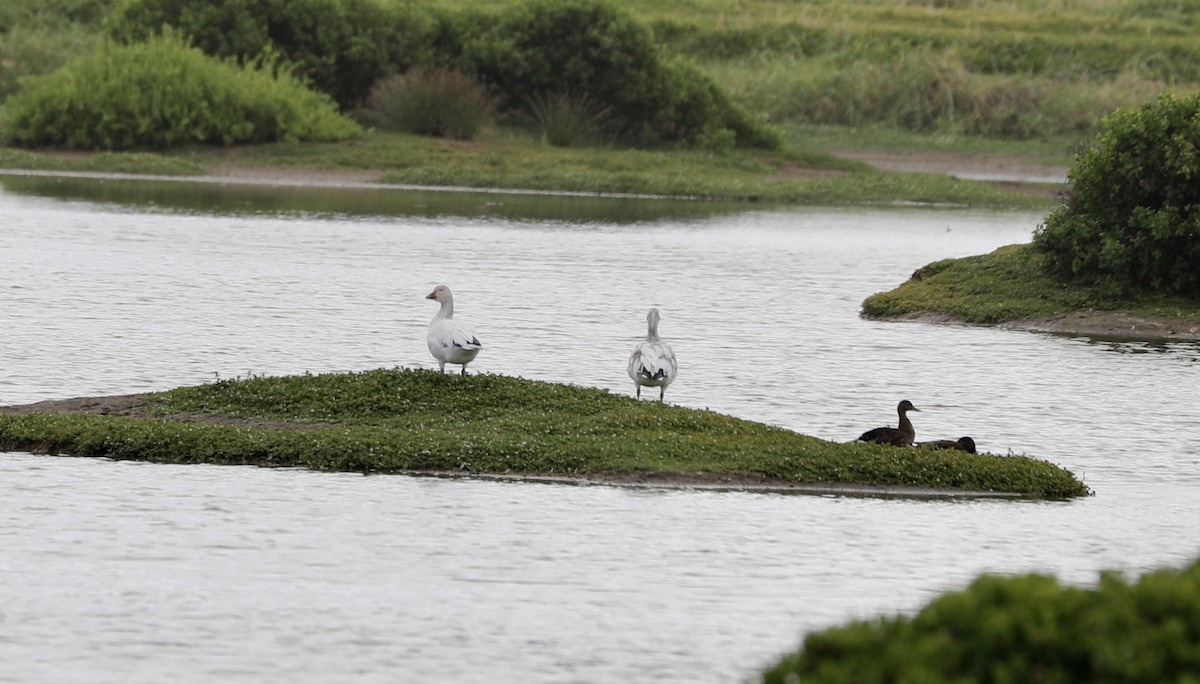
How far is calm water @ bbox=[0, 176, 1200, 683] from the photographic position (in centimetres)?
1003

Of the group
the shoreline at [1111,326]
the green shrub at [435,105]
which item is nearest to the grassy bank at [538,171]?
the green shrub at [435,105]

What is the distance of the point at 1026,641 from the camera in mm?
6449

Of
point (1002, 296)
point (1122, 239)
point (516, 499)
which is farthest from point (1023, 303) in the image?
point (516, 499)

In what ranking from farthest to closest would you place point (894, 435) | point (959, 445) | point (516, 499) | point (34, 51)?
point (34, 51) → point (894, 435) → point (959, 445) → point (516, 499)

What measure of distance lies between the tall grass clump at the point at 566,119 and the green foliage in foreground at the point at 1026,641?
136 ft

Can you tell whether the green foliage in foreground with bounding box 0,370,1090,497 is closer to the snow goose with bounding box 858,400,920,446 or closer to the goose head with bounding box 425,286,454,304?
the snow goose with bounding box 858,400,920,446

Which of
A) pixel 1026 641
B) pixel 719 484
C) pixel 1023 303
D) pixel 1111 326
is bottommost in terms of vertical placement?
pixel 719 484

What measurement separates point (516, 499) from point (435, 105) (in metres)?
34.9

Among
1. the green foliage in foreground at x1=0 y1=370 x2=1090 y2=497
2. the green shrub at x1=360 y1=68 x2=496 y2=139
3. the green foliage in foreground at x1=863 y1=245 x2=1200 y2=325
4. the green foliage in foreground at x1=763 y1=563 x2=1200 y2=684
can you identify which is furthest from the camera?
the green shrub at x1=360 y1=68 x2=496 y2=139

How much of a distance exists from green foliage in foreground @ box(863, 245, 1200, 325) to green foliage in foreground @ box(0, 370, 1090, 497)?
10366 mm

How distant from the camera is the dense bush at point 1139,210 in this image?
24047 mm

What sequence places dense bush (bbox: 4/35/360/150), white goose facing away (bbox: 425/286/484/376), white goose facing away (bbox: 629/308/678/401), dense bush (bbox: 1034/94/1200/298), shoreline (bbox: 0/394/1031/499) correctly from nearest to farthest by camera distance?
1. shoreline (bbox: 0/394/1031/499)
2. white goose facing away (bbox: 425/286/484/376)
3. white goose facing away (bbox: 629/308/678/401)
4. dense bush (bbox: 1034/94/1200/298)
5. dense bush (bbox: 4/35/360/150)

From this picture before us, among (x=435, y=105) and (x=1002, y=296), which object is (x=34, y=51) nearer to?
(x=435, y=105)

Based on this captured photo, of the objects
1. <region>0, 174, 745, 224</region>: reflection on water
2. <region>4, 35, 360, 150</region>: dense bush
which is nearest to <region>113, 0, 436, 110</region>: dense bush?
<region>4, 35, 360, 150</region>: dense bush
